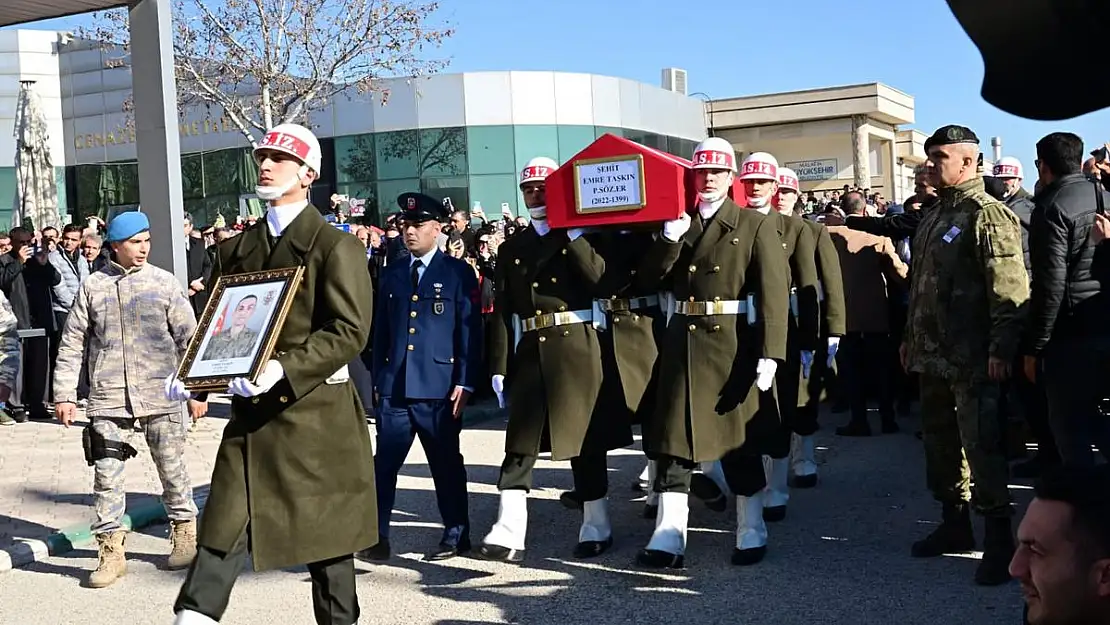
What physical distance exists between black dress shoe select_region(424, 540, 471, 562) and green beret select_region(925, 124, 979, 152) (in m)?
3.26

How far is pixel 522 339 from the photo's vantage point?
7.03m

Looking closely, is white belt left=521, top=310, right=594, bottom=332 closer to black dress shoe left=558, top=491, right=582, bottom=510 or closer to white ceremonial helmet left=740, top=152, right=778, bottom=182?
black dress shoe left=558, top=491, right=582, bottom=510

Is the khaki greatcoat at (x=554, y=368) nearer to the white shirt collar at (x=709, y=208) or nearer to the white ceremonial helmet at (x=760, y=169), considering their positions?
the white shirt collar at (x=709, y=208)

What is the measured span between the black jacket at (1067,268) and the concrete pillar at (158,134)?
6.71 meters

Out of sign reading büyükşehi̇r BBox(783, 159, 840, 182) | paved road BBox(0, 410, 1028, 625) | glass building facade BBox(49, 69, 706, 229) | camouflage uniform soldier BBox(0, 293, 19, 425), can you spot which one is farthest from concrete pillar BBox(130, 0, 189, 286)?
sign reading büyükşehi̇r BBox(783, 159, 840, 182)

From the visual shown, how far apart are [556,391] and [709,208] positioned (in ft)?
4.19

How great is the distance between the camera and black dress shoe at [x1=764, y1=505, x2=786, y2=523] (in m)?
7.43

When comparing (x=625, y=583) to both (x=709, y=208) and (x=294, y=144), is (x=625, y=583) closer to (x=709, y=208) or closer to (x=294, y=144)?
(x=709, y=208)

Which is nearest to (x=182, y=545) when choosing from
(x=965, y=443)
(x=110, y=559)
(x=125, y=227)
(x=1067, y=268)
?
(x=110, y=559)

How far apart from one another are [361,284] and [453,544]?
8.97ft

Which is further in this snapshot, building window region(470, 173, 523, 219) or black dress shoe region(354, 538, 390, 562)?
building window region(470, 173, 523, 219)

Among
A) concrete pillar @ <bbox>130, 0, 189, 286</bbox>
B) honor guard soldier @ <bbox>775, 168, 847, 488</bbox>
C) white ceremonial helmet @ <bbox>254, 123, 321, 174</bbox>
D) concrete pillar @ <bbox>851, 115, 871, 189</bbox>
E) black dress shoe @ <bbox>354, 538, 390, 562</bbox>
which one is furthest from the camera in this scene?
concrete pillar @ <bbox>851, 115, 871, 189</bbox>

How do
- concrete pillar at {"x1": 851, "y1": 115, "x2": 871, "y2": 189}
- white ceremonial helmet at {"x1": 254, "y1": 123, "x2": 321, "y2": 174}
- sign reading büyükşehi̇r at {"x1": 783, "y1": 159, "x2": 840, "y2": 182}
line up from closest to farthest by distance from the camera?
white ceremonial helmet at {"x1": 254, "y1": 123, "x2": 321, "y2": 174} → concrete pillar at {"x1": 851, "y1": 115, "x2": 871, "y2": 189} → sign reading büyükşehi̇r at {"x1": 783, "y1": 159, "x2": 840, "y2": 182}

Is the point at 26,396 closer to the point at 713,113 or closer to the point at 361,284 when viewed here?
the point at 361,284
